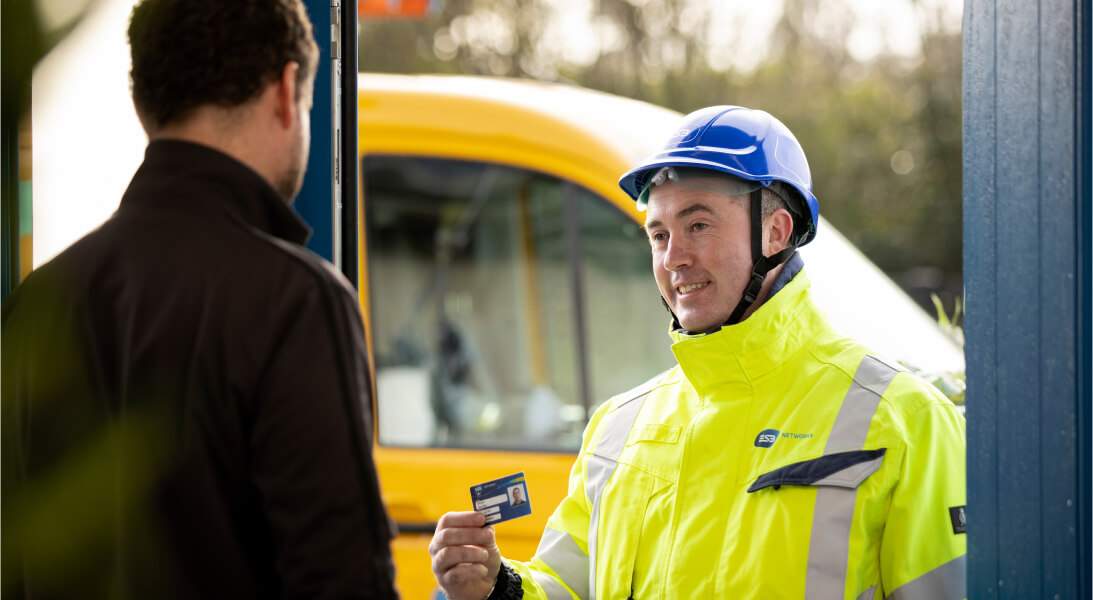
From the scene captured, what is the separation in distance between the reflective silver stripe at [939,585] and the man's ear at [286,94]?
132 cm

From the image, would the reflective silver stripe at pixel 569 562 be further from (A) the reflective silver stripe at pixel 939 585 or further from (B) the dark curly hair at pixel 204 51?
(B) the dark curly hair at pixel 204 51

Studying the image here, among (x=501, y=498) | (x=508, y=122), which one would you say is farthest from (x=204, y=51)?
(x=508, y=122)

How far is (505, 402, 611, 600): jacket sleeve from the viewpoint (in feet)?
7.68

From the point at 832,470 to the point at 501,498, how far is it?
64 centimetres

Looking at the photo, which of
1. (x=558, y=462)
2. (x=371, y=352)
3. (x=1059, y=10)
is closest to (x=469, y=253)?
(x=371, y=352)

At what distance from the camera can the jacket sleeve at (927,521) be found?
1951 mm

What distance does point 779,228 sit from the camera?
7.99ft

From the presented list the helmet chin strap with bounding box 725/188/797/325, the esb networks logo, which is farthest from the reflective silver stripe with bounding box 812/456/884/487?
the helmet chin strap with bounding box 725/188/797/325

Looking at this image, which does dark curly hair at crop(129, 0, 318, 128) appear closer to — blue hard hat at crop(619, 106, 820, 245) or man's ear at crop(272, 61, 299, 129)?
man's ear at crop(272, 61, 299, 129)

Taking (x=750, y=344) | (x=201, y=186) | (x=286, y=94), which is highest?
(x=286, y=94)

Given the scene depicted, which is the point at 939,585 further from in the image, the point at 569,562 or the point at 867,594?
the point at 569,562

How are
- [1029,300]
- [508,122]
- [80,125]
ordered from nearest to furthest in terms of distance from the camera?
[1029,300]
[80,125]
[508,122]

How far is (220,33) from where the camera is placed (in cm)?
137

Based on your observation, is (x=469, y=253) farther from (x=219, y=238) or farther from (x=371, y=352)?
(x=219, y=238)
